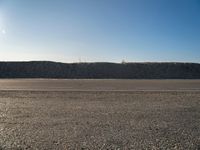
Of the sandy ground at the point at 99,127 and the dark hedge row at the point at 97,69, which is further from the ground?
the dark hedge row at the point at 97,69

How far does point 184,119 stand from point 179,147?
4.55 metres

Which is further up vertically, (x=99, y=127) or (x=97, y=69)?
(x=97, y=69)

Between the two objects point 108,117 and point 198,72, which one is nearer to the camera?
point 108,117

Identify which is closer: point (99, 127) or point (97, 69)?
point (99, 127)

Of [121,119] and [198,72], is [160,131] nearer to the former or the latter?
[121,119]

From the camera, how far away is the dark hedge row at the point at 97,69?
72.4 metres

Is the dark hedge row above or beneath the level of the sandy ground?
above

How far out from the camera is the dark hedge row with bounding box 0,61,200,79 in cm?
7238

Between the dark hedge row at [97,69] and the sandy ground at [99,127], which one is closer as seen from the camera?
the sandy ground at [99,127]

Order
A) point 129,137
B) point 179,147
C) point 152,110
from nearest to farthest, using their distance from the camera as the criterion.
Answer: point 179,147 < point 129,137 < point 152,110

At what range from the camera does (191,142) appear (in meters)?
9.24

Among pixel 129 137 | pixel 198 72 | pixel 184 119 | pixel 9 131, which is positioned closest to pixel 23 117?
pixel 9 131

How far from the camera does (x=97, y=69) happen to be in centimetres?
7619

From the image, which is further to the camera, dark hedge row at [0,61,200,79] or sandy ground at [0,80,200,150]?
dark hedge row at [0,61,200,79]
